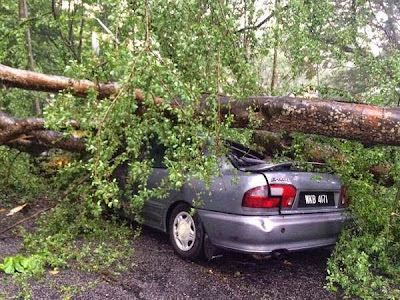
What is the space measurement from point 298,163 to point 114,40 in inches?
94.5

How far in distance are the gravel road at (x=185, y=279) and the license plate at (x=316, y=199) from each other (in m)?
0.78

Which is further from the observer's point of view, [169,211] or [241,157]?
[169,211]

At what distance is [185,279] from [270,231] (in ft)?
3.18

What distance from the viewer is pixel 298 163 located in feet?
14.0

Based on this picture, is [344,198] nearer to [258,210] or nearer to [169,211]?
[258,210]

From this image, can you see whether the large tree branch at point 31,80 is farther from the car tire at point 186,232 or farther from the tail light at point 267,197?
the tail light at point 267,197

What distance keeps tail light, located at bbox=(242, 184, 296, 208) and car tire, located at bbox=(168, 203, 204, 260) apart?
0.70 m

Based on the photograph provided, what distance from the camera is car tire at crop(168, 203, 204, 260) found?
4242 mm

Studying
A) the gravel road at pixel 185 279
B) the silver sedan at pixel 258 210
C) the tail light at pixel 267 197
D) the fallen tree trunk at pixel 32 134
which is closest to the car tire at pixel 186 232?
the silver sedan at pixel 258 210

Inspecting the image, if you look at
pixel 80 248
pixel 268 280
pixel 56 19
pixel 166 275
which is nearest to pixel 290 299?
pixel 268 280

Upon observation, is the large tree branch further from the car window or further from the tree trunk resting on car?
the car window

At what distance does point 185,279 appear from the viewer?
388 centimetres

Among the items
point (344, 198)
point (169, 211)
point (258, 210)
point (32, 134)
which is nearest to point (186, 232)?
point (169, 211)

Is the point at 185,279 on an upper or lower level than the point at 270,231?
lower
